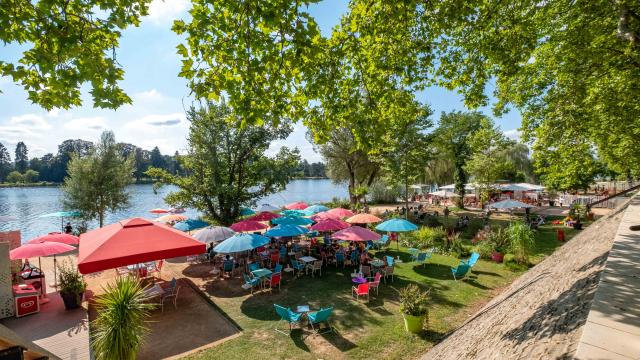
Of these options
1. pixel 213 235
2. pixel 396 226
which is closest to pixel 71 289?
pixel 213 235

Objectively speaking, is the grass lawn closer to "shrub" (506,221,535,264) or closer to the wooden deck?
"shrub" (506,221,535,264)

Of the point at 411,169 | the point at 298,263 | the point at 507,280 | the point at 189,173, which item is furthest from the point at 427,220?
the point at 189,173

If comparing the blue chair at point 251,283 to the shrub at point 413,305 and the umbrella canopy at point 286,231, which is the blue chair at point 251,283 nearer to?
the umbrella canopy at point 286,231

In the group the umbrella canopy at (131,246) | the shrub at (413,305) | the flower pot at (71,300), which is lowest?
the flower pot at (71,300)

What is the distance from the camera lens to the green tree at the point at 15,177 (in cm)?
9459

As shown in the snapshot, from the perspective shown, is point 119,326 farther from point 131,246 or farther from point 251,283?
point 251,283

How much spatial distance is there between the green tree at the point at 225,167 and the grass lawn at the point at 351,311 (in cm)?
823

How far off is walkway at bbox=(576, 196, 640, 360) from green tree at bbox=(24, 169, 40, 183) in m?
132

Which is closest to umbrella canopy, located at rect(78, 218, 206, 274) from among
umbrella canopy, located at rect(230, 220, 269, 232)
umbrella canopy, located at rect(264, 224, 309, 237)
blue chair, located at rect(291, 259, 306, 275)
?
umbrella canopy, located at rect(264, 224, 309, 237)

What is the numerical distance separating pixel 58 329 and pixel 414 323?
1009 centimetres

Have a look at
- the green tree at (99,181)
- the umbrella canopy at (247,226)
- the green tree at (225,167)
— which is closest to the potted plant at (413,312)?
the umbrella canopy at (247,226)

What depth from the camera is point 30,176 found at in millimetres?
97938

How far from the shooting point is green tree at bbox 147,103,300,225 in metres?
19.4

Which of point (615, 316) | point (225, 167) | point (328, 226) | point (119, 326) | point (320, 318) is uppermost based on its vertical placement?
point (225, 167)
